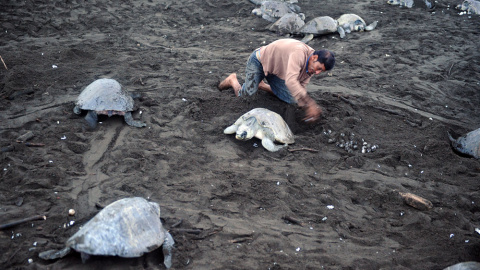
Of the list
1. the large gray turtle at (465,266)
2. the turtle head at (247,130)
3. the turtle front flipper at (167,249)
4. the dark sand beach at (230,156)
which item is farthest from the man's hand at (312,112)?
the turtle front flipper at (167,249)

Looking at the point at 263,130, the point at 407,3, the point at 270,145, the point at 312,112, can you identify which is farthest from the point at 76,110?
the point at 407,3

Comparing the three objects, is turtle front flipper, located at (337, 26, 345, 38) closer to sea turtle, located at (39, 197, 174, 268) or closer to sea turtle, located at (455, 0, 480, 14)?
sea turtle, located at (455, 0, 480, 14)

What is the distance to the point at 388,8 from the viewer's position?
883 centimetres

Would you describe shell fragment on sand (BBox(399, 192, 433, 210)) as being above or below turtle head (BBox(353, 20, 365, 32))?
below

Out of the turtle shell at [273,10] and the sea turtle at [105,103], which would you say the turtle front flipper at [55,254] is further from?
the turtle shell at [273,10]

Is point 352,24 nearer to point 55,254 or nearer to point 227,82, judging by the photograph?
point 227,82

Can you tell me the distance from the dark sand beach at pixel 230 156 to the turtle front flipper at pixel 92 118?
0.12m

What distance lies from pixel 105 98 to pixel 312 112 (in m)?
2.51

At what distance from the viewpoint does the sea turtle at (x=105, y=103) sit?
13.1 ft

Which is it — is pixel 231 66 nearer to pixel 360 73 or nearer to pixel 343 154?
pixel 360 73

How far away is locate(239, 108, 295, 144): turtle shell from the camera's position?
393 centimetres

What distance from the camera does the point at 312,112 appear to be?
4113mm

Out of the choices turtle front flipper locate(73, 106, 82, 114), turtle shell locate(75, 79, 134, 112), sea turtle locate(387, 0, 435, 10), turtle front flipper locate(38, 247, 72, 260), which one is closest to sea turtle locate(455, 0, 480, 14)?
sea turtle locate(387, 0, 435, 10)

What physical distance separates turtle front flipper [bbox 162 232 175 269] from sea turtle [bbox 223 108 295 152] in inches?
60.6
